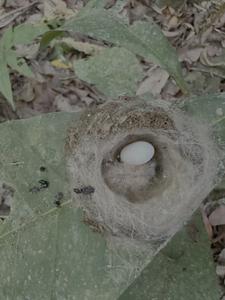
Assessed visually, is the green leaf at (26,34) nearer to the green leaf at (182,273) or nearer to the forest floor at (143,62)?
the forest floor at (143,62)

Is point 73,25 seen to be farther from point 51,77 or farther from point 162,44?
point 51,77

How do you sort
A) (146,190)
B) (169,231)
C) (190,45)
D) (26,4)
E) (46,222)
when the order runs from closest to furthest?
(169,231) < (46,222) < (146,190) < (190,45) < (26,4)

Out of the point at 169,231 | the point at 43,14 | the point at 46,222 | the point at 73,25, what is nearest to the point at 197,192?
the point at 169,231

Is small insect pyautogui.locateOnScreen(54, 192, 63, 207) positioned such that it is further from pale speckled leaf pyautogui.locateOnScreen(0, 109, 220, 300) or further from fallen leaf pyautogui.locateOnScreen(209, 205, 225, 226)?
fallen leaf pyautogui.locateOnScreen(209, 205, 225, 226)

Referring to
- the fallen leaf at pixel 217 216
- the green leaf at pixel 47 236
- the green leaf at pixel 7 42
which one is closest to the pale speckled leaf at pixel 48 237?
the green leaf at pixel 47 236

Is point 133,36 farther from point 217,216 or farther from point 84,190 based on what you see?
point 217,216

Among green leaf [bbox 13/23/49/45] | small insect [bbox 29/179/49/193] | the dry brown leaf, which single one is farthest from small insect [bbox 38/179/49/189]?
the dry brown leaf
